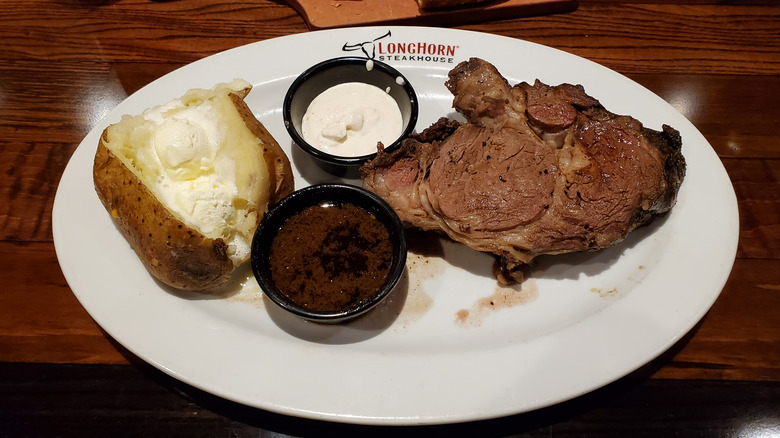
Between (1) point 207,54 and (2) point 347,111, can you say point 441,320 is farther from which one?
(1) point 207,54

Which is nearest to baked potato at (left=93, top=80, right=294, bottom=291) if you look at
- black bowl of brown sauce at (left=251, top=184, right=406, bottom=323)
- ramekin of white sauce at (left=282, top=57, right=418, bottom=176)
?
black bowl of brown sauce at (left=251, top=184, right=406, bottom=323)

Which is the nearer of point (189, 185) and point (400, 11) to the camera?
point (189, 185)

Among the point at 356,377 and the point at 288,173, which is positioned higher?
the point at 288,173

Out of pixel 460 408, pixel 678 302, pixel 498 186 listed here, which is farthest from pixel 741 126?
pixel 460 408

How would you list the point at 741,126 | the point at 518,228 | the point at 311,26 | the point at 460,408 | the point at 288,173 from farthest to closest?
1. the point at 311,26
2. the point at 741,126
3. the point at 288,173
4. the point at 518,228
5. the point at 460,408

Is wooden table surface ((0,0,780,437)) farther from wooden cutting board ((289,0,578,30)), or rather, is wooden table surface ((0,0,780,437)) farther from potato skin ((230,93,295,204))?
potato skin ((230,93,295,204))

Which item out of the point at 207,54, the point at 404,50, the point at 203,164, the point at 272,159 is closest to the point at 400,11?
the point at 404,50

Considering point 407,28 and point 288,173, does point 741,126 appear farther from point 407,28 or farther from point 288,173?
point 288,173

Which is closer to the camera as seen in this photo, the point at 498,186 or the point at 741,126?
the point at 498,186

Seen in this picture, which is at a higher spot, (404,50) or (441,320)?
(404,50)
